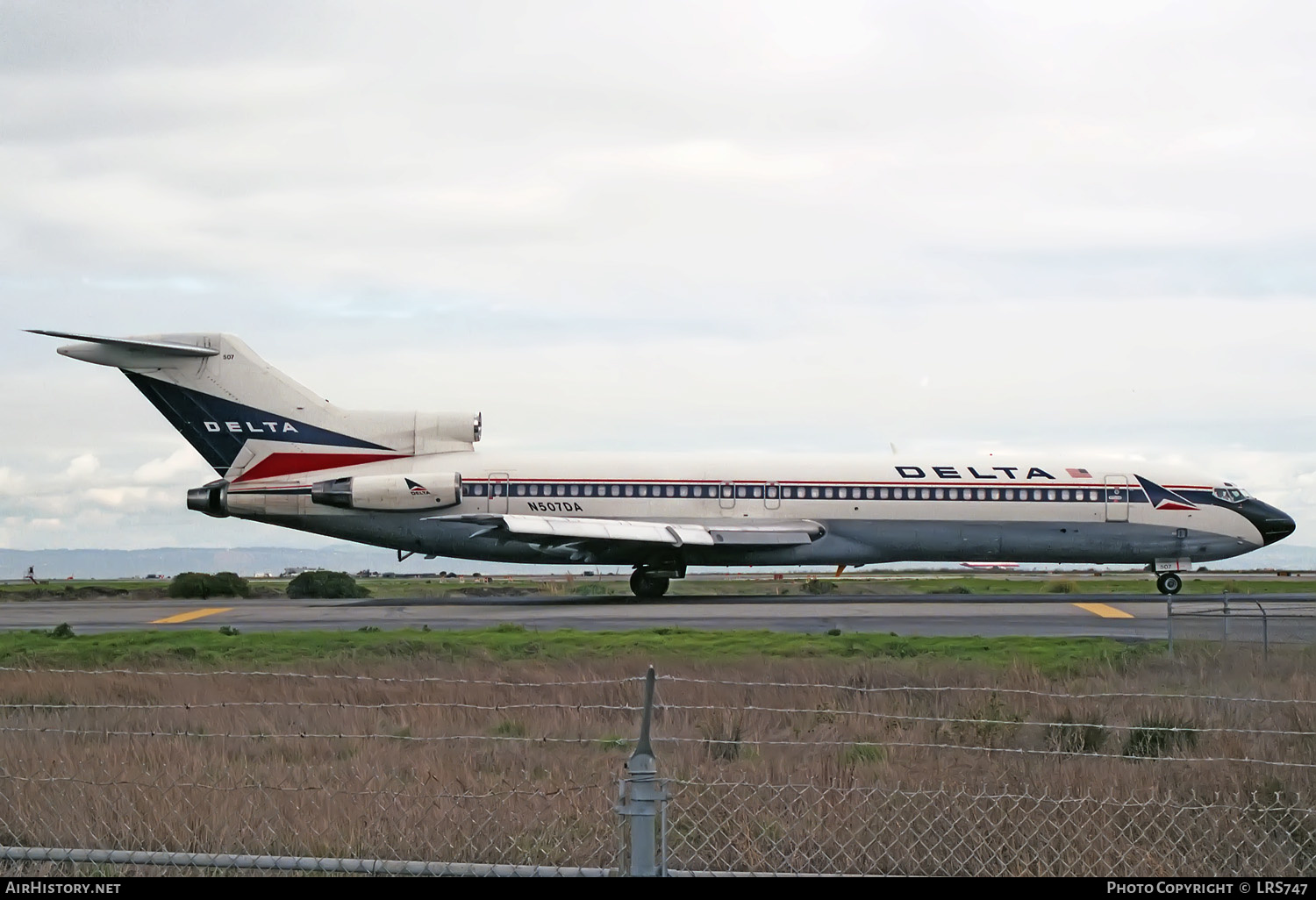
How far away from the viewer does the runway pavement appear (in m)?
23.5

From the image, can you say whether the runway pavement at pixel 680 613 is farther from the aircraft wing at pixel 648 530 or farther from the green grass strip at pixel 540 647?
the green grass strip at pixel 540 647

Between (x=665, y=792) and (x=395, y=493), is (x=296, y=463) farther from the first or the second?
(x=665, y=792)

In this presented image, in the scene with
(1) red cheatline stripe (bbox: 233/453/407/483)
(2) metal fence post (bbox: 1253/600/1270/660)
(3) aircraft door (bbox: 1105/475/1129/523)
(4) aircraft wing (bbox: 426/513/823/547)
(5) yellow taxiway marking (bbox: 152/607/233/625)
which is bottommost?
(5) yellow taxiway marking (bbox: 152/607/233/625)

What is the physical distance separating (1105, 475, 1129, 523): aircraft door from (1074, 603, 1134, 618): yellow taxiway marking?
4.03 metres

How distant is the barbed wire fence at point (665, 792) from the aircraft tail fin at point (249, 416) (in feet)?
68.1

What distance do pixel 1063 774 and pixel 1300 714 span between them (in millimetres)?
3943

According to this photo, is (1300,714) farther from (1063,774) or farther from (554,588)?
(554,588)

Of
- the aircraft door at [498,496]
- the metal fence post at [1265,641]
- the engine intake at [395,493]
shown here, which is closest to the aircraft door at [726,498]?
the aircraft door at [498,496]

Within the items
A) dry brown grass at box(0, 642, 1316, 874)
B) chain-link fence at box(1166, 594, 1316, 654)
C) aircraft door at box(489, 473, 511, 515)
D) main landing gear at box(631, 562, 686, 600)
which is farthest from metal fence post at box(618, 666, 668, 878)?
main landing gear at box(631, 562, 686, 600)

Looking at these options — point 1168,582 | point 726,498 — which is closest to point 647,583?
point 726,498

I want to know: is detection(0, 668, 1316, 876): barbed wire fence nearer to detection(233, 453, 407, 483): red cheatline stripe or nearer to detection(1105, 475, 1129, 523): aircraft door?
detection(233, 453, 407, 483): red cheatline stripe

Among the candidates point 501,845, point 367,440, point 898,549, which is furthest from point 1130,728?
point 367,440

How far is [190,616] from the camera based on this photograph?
27.9 metres
